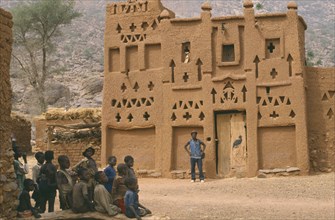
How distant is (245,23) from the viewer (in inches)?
774

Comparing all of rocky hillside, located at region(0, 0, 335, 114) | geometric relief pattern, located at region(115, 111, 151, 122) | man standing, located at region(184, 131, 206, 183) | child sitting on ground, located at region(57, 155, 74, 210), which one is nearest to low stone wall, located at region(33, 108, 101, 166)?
geometric relief pattern, located at region(115, 111, 151, 122)

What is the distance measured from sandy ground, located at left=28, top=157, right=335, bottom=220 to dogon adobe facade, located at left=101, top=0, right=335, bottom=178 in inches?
42.0

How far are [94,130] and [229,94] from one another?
594 centimetres

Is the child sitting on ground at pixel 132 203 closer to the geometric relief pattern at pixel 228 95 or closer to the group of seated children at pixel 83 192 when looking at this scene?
the group of seated children at pixel 83 192

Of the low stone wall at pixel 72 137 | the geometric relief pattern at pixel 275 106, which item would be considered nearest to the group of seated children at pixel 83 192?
the geometric relief pattern at pixel 275 106

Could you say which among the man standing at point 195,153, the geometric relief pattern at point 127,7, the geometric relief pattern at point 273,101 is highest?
the geometric relief pattern at point 127,7

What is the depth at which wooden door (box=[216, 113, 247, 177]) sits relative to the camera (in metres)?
19.4

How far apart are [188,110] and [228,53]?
2.32 metres

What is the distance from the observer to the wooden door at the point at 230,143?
1938 centimetres

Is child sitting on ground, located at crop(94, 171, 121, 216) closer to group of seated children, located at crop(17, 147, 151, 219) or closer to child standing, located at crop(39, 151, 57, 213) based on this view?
group of seated children, located at crop(17, 147, 151, 219)

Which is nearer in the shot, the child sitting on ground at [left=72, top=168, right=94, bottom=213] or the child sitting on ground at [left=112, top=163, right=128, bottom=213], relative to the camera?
the child sitting on ground at [left=72, top=168, right=94, bottom=213]

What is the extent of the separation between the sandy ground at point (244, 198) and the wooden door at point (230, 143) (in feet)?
3.12

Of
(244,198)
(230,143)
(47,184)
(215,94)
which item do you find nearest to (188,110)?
(215,94)

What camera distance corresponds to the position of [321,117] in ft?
64.8
